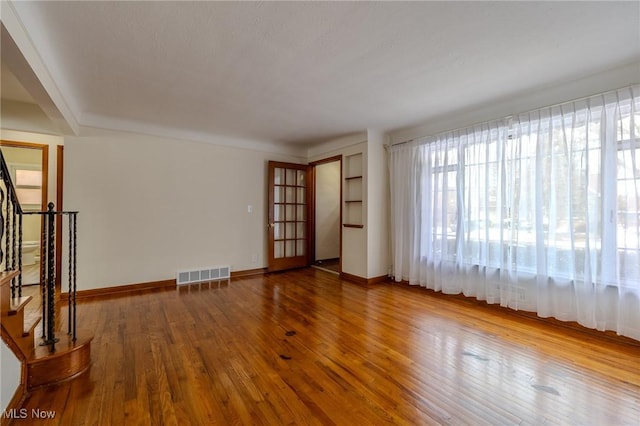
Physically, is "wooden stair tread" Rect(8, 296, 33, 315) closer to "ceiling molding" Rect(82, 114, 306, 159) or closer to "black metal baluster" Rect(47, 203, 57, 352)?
"black metal baluster" Rect(47, 203, 57, 352)

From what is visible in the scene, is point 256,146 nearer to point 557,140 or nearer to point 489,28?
point 489,28

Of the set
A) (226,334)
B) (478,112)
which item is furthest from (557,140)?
(226,334)

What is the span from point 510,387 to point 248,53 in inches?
125

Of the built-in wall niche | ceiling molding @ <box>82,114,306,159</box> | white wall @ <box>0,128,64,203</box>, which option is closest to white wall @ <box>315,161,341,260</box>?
ceiling molding @ <box>82,114,306,159</box>

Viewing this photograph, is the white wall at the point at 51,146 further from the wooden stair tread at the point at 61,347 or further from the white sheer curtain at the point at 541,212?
the white sheer curtain at the point at 541,212

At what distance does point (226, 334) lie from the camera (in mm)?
2541

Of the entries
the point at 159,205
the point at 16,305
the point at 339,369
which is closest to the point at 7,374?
the point at 16,305

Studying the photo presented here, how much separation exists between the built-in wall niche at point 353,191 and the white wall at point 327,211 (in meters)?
1.46

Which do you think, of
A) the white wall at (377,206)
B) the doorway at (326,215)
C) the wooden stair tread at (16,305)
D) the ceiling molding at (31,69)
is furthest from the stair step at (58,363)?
the doorway at (326,215)

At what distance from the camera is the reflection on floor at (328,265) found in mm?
5323

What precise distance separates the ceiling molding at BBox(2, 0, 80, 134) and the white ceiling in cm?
8

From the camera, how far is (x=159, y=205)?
4.16 meters

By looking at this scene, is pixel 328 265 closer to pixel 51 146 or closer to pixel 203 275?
pixel 203 275

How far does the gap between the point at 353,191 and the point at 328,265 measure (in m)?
1.89
